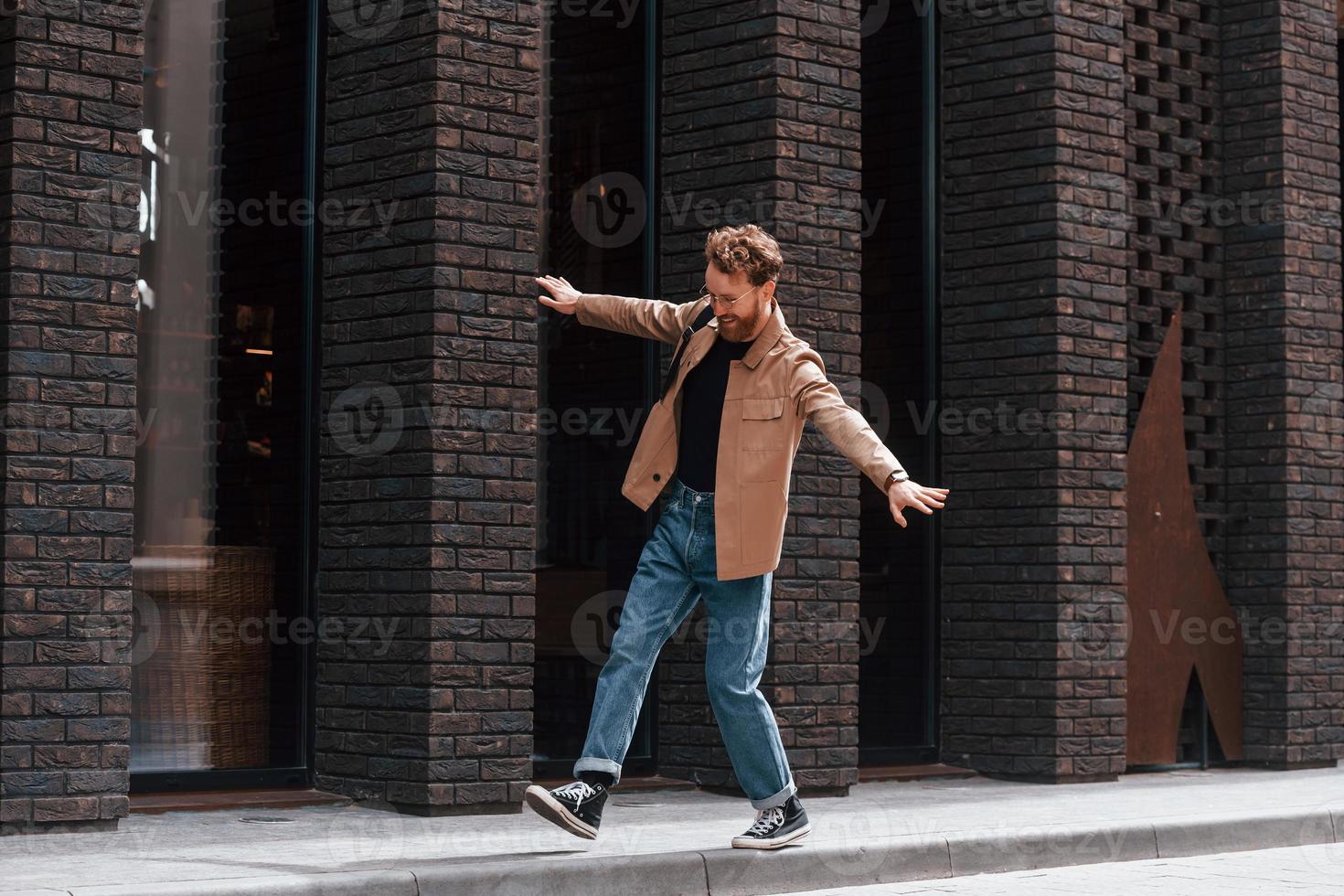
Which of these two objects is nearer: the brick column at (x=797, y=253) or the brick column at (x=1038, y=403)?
the brick column at (x=797, y=253)

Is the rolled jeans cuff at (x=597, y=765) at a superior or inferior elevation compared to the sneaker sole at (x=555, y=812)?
superior

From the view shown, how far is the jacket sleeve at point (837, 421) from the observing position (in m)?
6.50

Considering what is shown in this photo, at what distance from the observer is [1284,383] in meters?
11.8

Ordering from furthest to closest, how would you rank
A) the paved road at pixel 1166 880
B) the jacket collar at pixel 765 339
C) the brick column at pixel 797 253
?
the brick column at pixel 797 253 → the paved road at pixel 1166 880 → the jacket collar at pixel 765 339

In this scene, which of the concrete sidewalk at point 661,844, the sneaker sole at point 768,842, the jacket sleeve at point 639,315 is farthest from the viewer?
the jacket sleeve at point 639,315

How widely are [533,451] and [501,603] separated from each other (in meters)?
0.67

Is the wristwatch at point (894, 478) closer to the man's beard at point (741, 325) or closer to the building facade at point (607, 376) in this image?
the man's beard at point (741, 325)

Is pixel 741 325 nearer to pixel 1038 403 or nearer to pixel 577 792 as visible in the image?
pixel 577 792

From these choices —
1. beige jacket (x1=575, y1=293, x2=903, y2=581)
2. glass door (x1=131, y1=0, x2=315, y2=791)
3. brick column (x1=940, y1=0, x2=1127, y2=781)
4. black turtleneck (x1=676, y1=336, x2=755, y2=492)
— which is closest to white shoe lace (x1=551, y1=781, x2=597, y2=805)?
beige jacket (x1=575, y1=293, x2=903, y2=581)

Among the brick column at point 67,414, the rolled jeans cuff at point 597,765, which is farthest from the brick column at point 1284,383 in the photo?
the brick column at point 67,414

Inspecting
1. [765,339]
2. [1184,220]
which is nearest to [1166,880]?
[765,339]

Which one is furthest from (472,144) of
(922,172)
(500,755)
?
(922,172)

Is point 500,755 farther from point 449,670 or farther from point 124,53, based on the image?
point 124,53

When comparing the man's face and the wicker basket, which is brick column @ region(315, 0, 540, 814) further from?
the man's face
